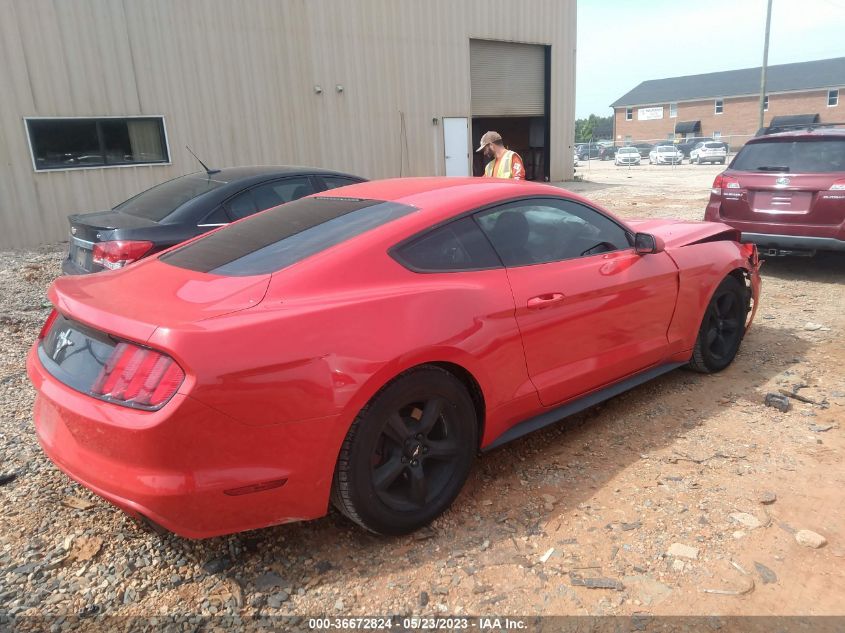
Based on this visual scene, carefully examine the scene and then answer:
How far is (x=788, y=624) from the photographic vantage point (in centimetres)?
215

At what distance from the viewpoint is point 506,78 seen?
64.2ft

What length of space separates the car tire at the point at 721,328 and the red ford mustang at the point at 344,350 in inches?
29.4

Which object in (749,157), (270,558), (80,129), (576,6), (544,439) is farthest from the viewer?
(576,6)

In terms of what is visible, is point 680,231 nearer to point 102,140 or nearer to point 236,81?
point 102,140

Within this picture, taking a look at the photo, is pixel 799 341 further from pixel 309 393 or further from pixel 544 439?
pixel 309 393

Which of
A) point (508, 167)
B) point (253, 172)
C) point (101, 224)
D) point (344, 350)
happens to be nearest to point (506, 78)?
point (508, 167)

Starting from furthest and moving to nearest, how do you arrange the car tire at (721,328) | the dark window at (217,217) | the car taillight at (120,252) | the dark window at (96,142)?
the dark window at (96,142)
the dark window at (217,217)
the car taillight at (120,252)
the car tire at (721,328)

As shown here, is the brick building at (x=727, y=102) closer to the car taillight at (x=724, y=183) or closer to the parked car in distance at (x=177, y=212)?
the car taillight at (x=724, y=183)

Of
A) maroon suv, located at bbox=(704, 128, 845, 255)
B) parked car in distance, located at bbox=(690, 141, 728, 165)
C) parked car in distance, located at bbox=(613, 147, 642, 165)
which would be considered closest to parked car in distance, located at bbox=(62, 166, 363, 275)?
maroon suv, located at bbox=(704, 128, 845, 255)

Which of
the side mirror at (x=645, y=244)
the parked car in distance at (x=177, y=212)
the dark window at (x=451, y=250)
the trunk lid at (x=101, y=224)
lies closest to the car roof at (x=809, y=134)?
the side mirror at (x=645, y=244)

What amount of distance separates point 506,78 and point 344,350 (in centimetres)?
1913

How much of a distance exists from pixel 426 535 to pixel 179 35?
1265cm

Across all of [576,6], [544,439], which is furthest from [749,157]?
[576,6]

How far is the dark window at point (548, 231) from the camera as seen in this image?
3.09 m
